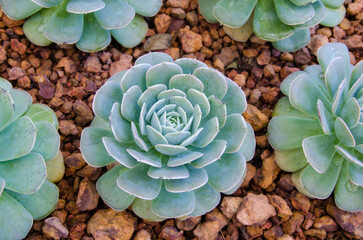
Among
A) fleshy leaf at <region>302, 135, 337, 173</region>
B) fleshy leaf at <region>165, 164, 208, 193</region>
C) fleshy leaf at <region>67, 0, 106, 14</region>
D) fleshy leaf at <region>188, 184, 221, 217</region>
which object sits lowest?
fleshy leaf at <region>188, 184, 221, 217</region>

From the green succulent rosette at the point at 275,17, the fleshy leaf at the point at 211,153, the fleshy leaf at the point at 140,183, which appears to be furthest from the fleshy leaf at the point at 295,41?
the fleshy leaf at the point at 140,183

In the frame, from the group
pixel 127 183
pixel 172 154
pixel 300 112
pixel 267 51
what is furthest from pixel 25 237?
pixel 267 51

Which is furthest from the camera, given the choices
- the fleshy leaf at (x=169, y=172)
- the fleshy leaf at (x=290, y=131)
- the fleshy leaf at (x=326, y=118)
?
the fleshy leaf at (x=290, y=131)

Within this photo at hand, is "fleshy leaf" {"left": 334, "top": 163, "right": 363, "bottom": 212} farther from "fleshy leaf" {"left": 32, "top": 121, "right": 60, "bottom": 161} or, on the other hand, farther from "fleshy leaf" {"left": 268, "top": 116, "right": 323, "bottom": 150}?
"fleshy leaf" {"left": 32, "top": 121, "right": 60, "bottom": 161}

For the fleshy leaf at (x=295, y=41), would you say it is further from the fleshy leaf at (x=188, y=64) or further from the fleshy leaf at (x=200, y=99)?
the fleshy leaf at (x=200, y=99)

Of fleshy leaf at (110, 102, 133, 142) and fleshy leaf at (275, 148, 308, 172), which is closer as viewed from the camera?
fleshy leaf at (110, 102, 133, 142)

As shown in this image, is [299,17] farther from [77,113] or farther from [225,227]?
[77,113]

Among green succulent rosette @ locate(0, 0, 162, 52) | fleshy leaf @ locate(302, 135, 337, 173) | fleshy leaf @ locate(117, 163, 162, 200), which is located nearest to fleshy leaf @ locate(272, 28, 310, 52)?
fleshy leaf @ locate(302, 135, 337, 173)
